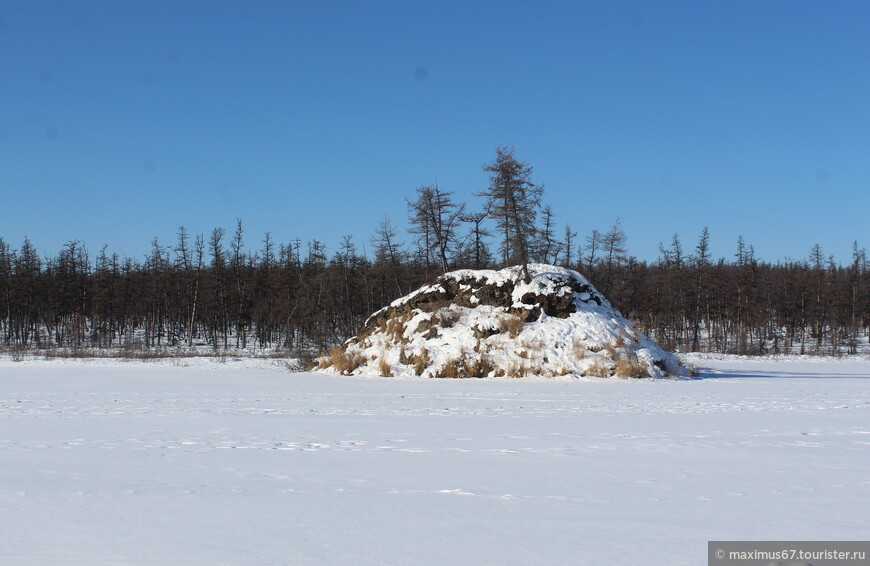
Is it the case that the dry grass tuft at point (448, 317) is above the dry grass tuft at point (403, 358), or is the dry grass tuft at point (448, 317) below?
above

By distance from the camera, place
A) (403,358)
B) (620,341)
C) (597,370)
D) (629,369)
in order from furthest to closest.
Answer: (403,358)
(620,341)
(597,370)
(629,369)

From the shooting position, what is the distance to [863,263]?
103562 millimetres

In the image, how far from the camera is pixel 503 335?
2591cm

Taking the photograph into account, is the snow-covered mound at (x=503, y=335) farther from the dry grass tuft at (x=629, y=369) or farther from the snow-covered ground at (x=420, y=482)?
the snow-covered ground at (x=420, y=482)

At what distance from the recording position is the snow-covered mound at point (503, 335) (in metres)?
24.3

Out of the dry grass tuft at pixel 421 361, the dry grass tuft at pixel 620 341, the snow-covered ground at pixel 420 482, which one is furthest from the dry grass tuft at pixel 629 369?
the snow-covered ground at pixel 420 482

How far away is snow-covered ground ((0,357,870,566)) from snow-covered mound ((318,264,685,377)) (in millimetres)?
9913

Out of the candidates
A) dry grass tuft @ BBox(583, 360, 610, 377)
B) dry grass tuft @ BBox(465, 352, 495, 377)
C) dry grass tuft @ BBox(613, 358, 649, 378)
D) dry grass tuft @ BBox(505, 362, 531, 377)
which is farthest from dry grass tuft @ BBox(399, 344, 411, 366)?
dry grass tuft @ BBox(613, 358, 649, 378)

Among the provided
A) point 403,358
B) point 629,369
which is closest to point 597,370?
point 629,369

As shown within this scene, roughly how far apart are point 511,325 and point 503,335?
510 mm

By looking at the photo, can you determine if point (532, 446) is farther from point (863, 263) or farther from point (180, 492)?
point (863, 263)

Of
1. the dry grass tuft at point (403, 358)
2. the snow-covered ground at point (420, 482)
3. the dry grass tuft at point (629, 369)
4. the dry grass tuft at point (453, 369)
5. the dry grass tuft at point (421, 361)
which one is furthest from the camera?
the dry grass tuft at point (403, 358)

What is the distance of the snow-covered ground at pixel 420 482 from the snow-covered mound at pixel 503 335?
390 inches

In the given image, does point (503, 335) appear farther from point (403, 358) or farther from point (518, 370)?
point (403, 358)
